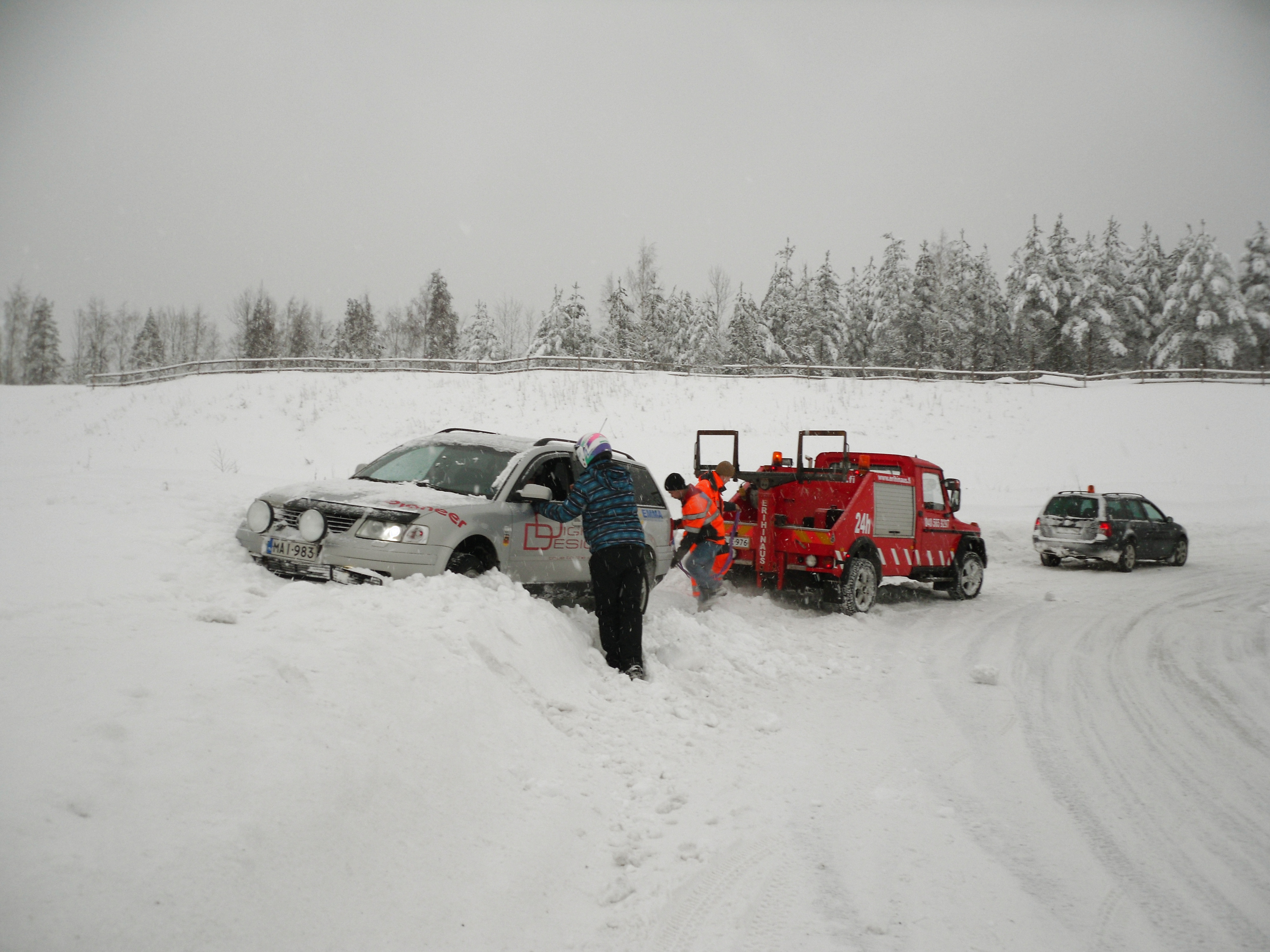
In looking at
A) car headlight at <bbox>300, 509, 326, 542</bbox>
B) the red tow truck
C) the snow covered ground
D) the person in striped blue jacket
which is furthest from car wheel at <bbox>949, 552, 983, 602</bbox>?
car headlight at <bbox>300, 509, 326, 542</bbox>

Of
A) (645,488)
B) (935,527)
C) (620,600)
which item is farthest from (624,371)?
(620,600)

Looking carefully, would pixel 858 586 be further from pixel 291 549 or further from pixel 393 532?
pixel 291 549

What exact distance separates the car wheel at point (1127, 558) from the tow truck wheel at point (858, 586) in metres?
8.77

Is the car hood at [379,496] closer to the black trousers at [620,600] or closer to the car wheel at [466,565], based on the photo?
the car wheel at [466,565]

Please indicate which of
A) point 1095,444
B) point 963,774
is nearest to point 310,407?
point 963,774

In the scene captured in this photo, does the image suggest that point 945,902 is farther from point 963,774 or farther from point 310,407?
point 310,407

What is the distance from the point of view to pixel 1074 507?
15.9 metres

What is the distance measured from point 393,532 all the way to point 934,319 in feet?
187

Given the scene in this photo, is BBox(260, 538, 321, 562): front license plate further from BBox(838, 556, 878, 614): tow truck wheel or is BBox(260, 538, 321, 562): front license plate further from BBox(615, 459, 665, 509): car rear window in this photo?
BBox(838, 556, 878, 614): tow truck wheel

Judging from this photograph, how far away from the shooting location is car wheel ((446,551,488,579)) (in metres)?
6.09

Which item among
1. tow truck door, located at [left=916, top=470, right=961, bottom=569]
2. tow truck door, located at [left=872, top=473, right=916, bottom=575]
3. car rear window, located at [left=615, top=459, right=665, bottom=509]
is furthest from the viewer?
tow truck door, located at [left=916, top=470, right=961, bottom=569]

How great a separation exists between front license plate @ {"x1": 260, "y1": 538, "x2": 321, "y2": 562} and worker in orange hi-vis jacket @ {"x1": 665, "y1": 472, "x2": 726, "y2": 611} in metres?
4.18

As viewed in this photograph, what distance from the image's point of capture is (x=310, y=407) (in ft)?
86.7

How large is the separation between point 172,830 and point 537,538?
175 inches
